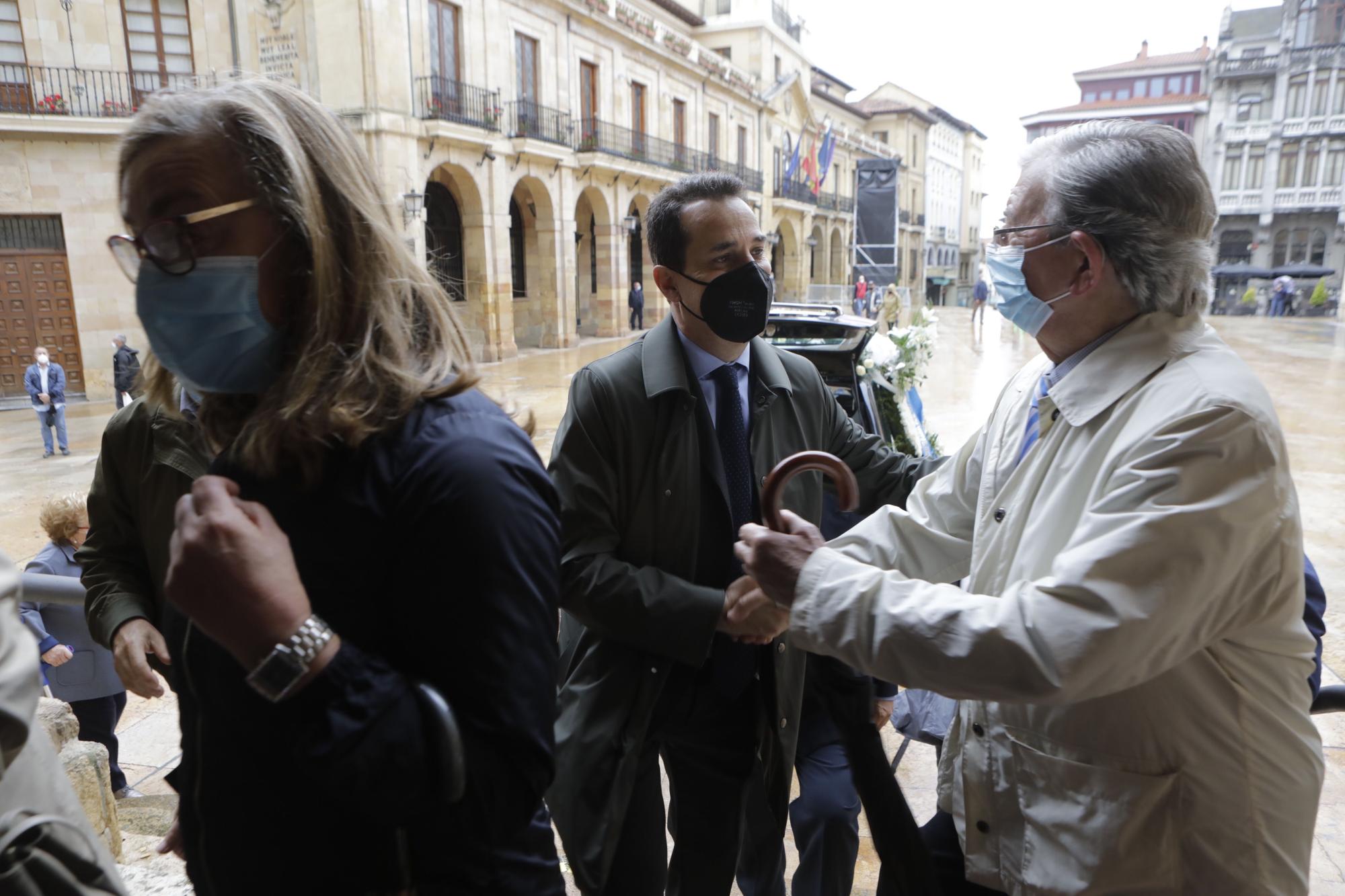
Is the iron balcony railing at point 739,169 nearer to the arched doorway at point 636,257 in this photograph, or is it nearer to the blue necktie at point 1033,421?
the arched doorway at point 636,257

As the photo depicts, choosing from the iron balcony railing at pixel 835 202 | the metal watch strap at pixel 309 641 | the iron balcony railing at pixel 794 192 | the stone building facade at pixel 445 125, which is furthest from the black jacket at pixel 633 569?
the iron balcony railing at pixel 835 202

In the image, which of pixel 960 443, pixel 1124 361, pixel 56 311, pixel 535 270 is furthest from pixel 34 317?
pixel 1124 361

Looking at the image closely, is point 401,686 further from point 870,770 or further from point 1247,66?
point 1247,66

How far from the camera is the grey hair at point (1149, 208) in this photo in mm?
1456

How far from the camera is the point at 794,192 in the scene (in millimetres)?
38312

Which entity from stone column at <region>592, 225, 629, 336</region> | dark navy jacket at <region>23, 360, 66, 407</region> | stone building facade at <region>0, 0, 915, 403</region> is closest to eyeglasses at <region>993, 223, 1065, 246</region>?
stone building facade at <region>0, 0, 915, 403</region>

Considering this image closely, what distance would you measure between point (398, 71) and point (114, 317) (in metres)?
7.46

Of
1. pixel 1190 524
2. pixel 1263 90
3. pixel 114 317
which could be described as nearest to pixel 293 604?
pixel 1190 524

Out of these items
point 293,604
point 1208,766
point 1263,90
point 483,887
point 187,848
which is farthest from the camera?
point 1263,90

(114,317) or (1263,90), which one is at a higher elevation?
(1263,90)

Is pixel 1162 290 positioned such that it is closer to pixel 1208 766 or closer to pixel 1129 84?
pixel 1208 766

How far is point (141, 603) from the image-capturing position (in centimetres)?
222

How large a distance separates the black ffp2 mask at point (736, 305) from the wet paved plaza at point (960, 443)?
0.53m

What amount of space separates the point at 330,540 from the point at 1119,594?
106 cm
